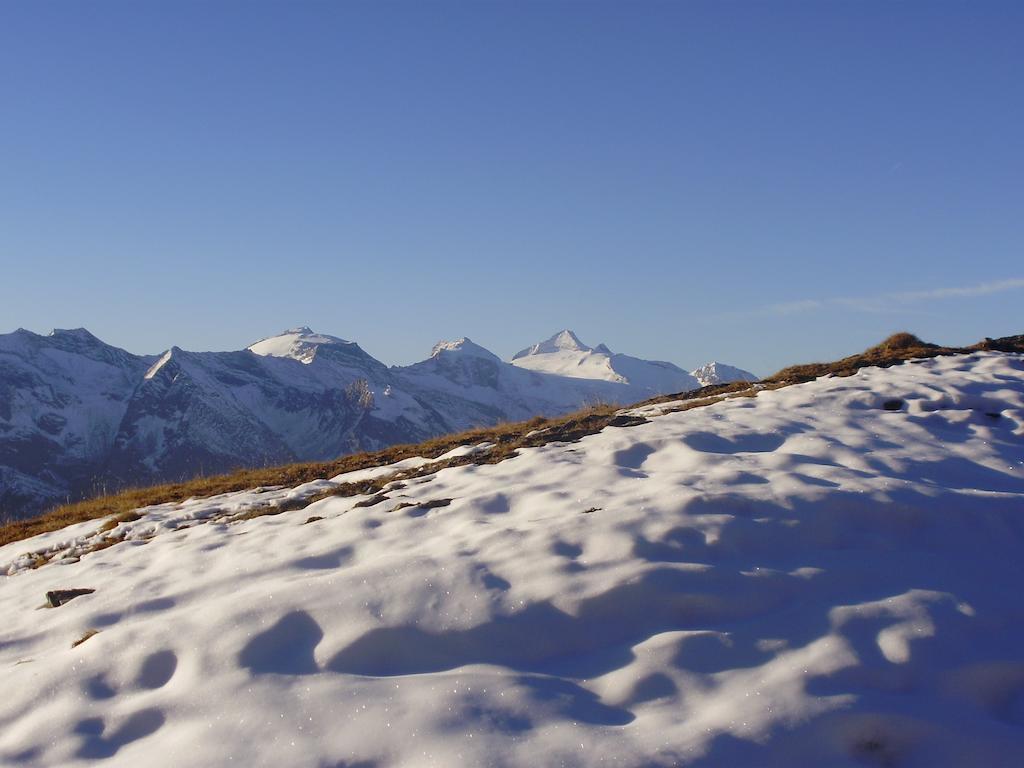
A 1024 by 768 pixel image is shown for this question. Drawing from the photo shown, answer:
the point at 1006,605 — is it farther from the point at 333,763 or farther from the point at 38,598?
the point at 38,598

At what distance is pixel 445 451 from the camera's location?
722 inches

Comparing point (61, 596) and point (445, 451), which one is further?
point (445, 451)

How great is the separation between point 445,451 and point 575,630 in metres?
10.4

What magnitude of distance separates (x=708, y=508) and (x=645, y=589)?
7.41 feet

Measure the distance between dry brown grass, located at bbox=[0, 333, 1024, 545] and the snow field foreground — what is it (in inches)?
137

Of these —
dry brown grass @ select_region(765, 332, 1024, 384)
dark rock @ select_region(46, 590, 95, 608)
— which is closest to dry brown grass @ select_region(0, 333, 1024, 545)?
dry brown grass @ select_region(765, 332, 1024, 384)

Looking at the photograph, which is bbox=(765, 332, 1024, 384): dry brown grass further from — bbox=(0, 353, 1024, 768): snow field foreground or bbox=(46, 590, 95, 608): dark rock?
bbox=(46, 590, 95, 608): dark rock

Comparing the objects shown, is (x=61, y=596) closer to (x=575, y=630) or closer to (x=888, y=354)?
(x=575, y=630)

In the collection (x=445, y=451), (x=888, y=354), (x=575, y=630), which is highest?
(x=888, y=354)

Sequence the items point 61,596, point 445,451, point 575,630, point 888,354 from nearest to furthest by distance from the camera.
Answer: point 575,630 < point 61,596 < point 445,451 < point 888,354

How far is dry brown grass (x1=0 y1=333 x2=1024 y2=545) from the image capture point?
54.0 ft

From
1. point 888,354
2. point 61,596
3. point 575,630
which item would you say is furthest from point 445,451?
point 888,354

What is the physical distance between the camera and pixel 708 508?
10570mm

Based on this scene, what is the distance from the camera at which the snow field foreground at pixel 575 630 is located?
6.67m
